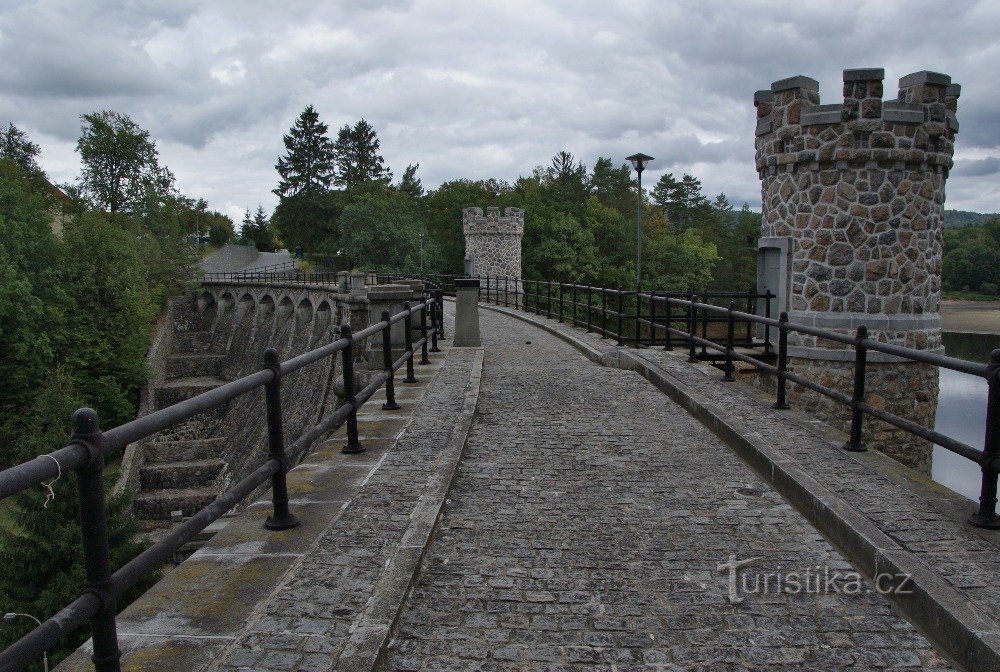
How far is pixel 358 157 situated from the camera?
250 feet

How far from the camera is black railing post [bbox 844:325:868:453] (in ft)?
17.1

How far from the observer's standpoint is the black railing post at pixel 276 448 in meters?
3.84

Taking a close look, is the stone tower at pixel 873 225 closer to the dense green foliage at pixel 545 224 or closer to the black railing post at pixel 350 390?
the black railing post at pixel 350 390

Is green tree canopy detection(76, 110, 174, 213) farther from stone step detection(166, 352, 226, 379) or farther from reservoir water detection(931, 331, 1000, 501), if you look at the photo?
reservoir water detection(931, 331, 1000, 501)

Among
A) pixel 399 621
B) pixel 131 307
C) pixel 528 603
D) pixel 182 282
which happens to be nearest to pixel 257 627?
pixel 399 621

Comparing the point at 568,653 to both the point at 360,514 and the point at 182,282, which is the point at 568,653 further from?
the point at 182,282

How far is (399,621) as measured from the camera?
3.23 m

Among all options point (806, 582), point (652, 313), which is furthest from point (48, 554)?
point (806, 582)

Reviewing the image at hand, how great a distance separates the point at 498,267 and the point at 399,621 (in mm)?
36763

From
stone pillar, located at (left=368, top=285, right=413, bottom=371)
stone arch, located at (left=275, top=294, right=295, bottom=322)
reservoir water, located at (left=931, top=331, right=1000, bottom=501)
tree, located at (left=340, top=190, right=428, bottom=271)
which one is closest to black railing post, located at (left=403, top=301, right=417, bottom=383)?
stone pillar, located at (left=368, top=285, right=413, bottom=371)

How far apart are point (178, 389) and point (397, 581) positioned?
146 ft

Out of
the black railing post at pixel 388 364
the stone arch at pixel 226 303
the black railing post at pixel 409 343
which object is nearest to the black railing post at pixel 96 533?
the black railing post at pixel 388 364

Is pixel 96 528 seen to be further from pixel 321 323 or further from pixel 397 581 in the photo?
pixel 321 323

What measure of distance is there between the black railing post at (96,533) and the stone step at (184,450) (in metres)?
37.2
